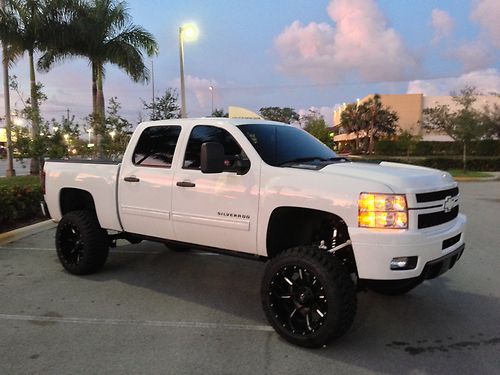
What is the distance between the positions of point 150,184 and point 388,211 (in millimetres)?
2599

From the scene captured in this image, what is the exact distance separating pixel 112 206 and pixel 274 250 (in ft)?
7.28

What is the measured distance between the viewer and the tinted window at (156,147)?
17.6 ft

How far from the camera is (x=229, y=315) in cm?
488

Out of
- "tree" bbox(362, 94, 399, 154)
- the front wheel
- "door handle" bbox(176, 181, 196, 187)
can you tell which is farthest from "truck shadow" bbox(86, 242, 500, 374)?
"tree" bbox(362, 94, 399, 154)

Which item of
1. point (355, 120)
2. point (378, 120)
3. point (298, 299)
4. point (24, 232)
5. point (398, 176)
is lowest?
point (24, 232)

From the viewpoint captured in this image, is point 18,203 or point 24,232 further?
point 18,203

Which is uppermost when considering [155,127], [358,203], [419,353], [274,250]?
[155,127]

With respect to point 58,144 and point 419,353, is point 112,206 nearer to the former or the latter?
point 419,353

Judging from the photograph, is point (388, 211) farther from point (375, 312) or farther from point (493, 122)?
point (493, 122)

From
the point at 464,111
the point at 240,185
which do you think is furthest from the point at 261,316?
the point at 464,111

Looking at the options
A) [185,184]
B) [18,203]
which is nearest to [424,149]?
[18,203]

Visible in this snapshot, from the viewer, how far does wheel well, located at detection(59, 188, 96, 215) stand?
657 cm

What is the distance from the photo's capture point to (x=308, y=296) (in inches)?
163

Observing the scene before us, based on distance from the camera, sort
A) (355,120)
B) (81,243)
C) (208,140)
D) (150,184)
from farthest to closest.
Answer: (355,120)
(81,243)
(150,184)
(208,140)
